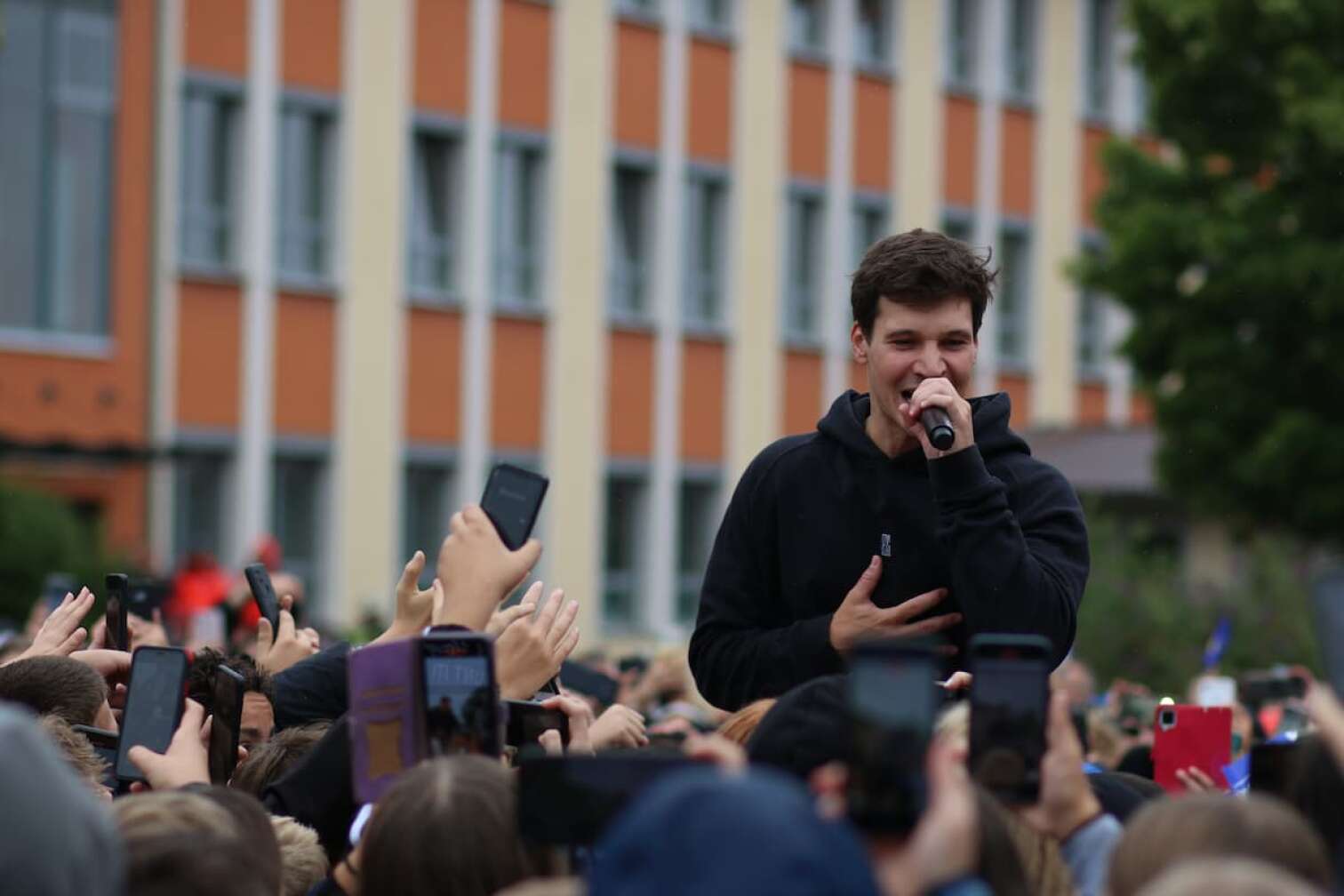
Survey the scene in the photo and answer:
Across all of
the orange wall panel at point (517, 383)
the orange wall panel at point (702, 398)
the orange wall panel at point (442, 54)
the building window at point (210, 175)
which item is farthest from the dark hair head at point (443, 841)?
the orange wall panel at point (702, 398)

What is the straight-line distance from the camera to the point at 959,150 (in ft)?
122

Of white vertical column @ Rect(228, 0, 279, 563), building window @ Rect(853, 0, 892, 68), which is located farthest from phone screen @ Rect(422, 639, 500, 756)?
building window @ Rect(853, 0, 892, 68)

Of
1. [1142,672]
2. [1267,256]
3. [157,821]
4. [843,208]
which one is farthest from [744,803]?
[843,208]

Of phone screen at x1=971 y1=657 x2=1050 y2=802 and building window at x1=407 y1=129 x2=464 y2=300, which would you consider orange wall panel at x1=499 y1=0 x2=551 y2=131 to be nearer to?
building window at x1=407 y1=129 x2=464 y2=300

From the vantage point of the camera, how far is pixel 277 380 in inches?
1118

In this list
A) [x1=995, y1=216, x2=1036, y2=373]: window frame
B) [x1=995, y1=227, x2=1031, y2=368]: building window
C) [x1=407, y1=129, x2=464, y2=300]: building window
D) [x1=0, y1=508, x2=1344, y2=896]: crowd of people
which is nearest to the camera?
[x1=0, y1=508, x2=1344, y2=896]: crowd of people

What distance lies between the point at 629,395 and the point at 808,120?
4.98 m

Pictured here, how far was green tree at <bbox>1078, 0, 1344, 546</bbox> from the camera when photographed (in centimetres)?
2555

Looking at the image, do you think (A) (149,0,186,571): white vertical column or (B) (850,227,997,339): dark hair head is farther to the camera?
(A) (149,0,186,571): white vertical column

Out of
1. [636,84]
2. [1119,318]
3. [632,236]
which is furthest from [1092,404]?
[636,84]

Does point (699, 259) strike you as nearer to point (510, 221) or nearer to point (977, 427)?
point (510, 221)

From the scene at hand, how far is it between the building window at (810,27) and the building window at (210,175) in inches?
364

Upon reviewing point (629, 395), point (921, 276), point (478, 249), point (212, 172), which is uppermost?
point (212, 172)

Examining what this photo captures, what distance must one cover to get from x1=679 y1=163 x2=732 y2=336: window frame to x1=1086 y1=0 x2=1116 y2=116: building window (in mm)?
8542
